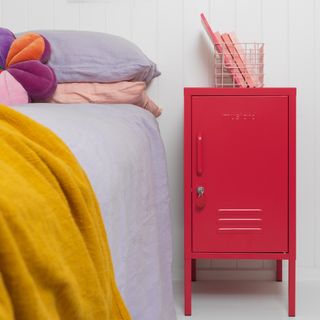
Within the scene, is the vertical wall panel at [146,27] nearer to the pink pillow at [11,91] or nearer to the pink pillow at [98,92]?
→ the pink pillow at [98,92]

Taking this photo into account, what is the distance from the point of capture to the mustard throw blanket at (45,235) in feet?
1.39

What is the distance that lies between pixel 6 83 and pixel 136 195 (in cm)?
76

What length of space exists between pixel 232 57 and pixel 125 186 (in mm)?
1339

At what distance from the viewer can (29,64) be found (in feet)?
6.18

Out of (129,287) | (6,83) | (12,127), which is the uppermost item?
(6,83)

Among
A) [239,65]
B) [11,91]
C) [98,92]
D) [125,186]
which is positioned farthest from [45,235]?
[239,65]

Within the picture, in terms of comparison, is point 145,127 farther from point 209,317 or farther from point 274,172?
point 209,317

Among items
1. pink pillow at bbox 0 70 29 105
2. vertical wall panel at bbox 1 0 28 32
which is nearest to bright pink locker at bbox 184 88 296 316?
pink pillow at bbox 0 70 29 105

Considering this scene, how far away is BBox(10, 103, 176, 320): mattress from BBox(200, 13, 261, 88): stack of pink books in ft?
1.98

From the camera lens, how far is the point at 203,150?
2.10m

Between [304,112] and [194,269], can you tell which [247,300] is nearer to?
[194,269]

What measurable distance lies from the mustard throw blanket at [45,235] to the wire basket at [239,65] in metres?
1.69

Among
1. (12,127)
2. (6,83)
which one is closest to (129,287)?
(12,127)

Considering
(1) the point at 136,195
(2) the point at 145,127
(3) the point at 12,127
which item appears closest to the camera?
(3) the point at 12,127
